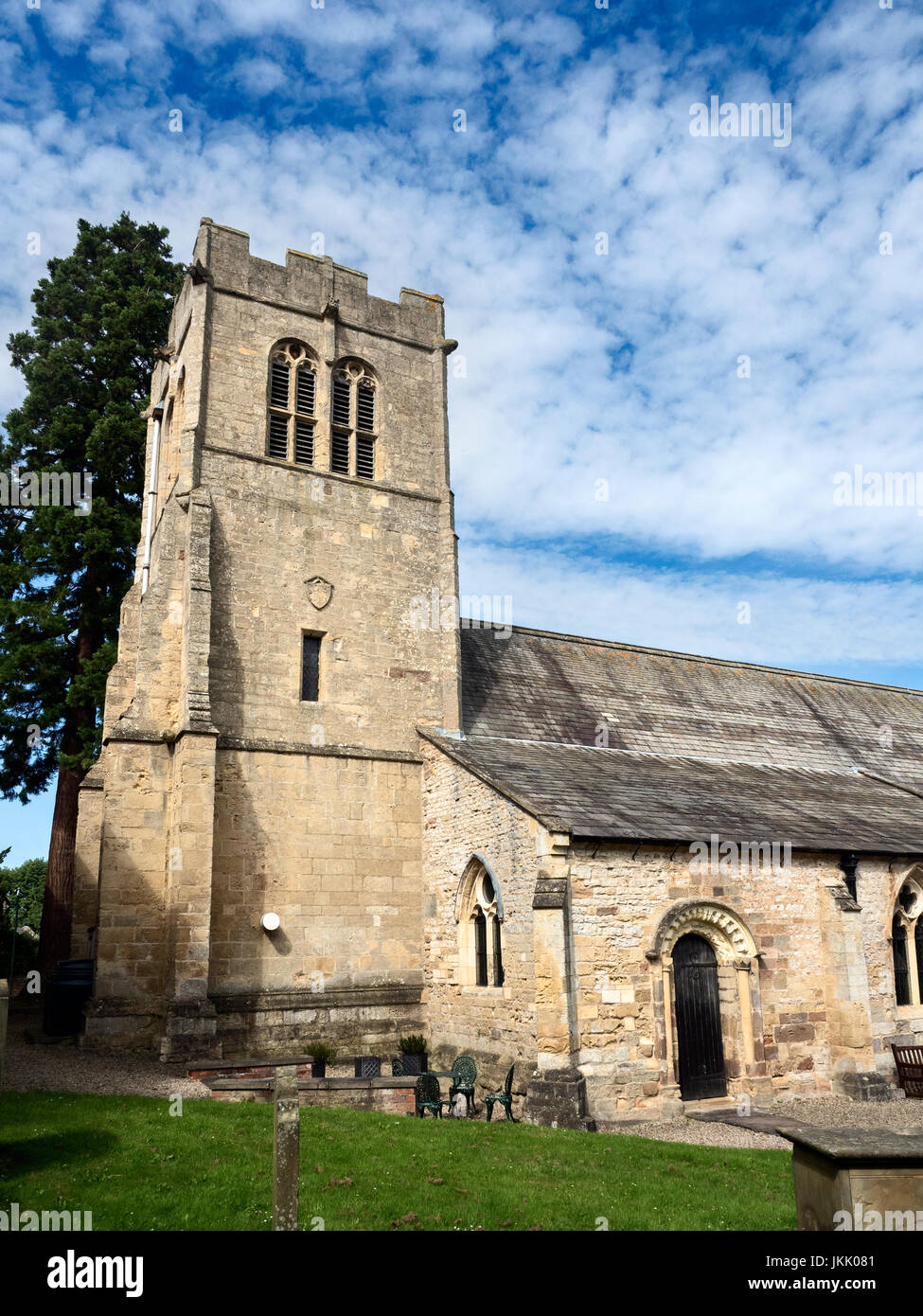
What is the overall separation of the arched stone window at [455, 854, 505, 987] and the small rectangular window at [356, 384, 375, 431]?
9.34m

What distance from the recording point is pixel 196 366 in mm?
17422

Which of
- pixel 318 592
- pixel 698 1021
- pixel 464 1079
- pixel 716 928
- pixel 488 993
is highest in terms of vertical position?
pixel 318 592

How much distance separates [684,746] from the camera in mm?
20938

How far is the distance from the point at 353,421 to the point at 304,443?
4.13 ft

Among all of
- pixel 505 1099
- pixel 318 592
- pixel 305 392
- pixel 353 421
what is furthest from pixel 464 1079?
pixel 305 392

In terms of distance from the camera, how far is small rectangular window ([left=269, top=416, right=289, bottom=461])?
1820cm

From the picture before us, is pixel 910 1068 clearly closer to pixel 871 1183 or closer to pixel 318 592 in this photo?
pixel 871 1183

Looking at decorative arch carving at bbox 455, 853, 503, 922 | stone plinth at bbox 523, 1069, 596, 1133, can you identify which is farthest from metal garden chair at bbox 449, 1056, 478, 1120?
decorative arch carving at bbox 455, 853, 503, 922

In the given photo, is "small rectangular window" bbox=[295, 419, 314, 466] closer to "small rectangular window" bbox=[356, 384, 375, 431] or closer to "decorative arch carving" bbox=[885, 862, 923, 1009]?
"small rectangular window" bbox=[356, 384, 375, 431]

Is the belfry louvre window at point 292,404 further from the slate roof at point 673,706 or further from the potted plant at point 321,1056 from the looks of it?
the potted plant at point 321,1056

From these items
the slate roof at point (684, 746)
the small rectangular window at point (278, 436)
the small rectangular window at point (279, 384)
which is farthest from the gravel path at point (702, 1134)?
the small rectangular window at point (279, 384)

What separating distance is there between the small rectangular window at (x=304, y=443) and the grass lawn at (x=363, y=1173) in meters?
11.7
